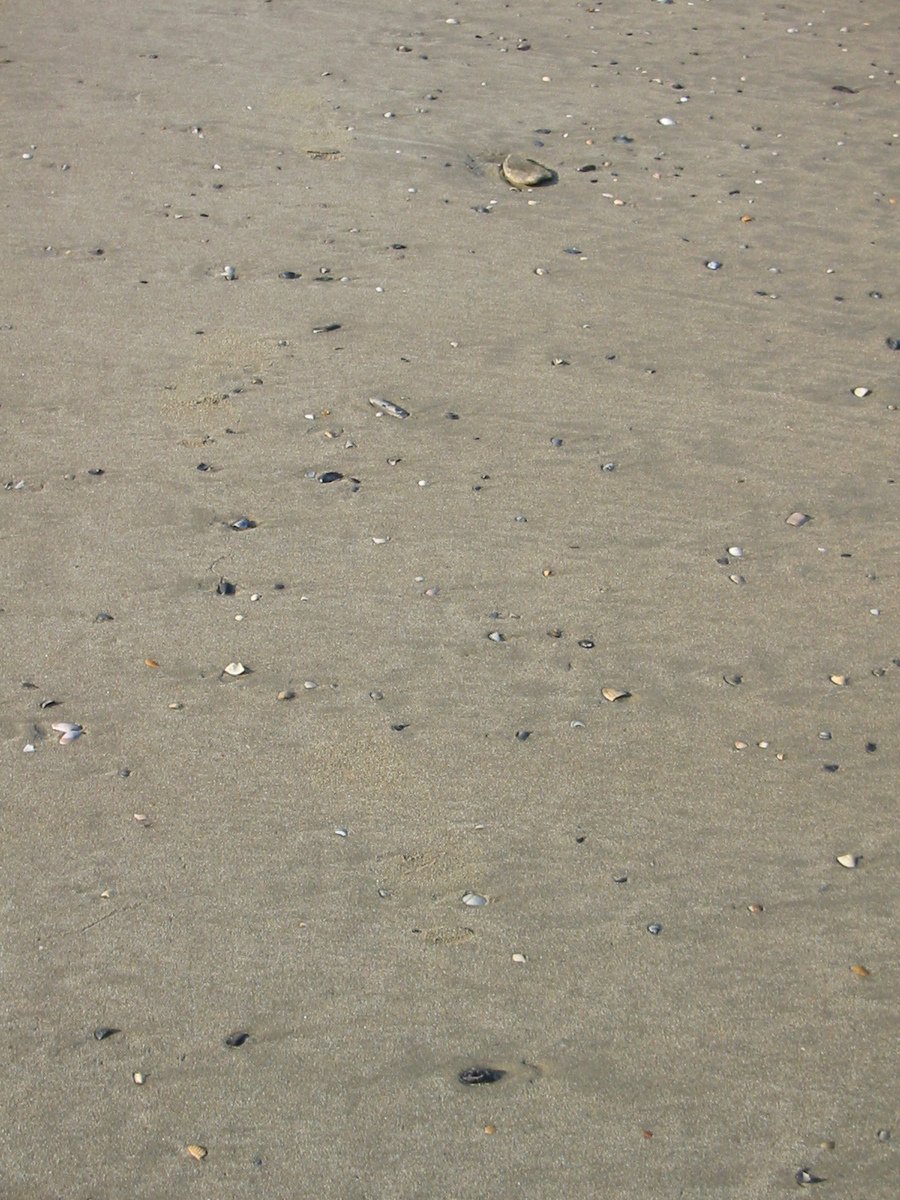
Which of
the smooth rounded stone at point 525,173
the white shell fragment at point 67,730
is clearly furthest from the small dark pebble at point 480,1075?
the smooth rounded stone at point 525,173

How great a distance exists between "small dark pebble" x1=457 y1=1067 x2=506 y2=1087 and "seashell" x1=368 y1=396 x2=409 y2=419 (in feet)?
11.1

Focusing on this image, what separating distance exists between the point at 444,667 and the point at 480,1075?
161 centimetres

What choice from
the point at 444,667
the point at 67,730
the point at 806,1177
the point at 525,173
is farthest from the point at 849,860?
the point at 525,173

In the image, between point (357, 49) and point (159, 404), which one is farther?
→ point (357, 49)

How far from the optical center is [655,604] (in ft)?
15.6

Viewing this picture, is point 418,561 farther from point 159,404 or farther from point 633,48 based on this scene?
point 633,48

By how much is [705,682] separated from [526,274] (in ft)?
11.6

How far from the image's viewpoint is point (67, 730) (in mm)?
4105

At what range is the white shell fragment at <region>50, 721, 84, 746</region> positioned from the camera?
407 centimetres

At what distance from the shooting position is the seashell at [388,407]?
19.1 ft

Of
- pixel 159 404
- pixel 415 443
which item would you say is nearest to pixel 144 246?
pixel 159 404

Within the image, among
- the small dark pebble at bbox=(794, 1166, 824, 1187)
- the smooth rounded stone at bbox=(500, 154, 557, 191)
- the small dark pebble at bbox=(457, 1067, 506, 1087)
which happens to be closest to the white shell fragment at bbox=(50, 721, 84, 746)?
the small dark pebble at bbox=(457, 1067, 506, 1087)

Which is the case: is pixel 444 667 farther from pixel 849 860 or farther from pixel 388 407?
pixel 388 407

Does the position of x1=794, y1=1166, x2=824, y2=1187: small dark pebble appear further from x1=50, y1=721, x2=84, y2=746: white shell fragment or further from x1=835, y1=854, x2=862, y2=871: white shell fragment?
x1=50, y1=721, x2=84, y2=746: white shell fragment
